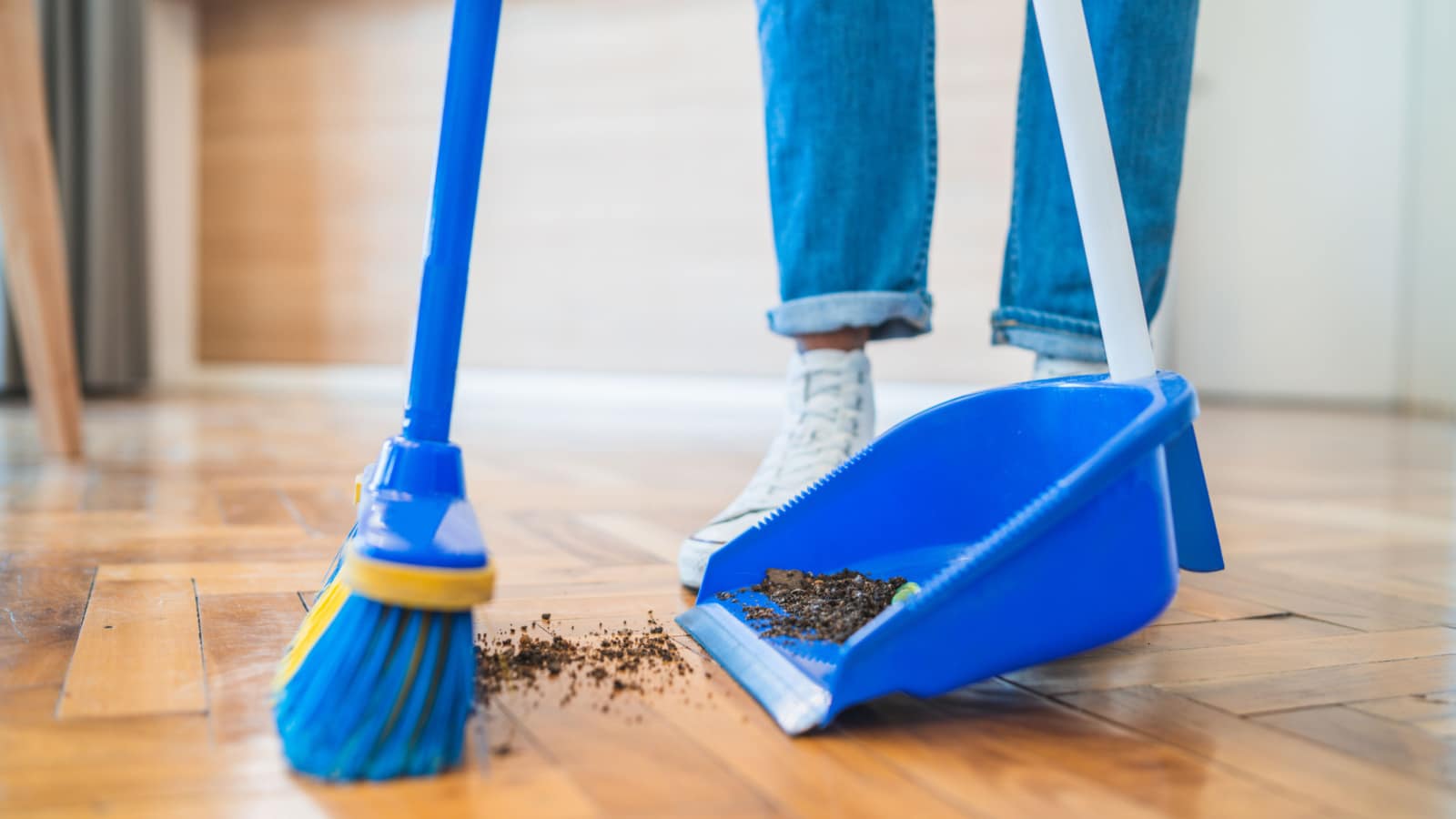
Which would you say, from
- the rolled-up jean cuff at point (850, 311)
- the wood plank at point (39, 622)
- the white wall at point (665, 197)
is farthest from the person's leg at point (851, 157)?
the white wall at point (665, 197)

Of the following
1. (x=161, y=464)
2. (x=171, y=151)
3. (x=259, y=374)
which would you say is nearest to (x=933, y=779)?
(x=161, y=464)

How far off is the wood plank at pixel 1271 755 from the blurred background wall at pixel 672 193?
191cm

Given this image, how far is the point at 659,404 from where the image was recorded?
2436mm

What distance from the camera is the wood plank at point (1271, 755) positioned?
0.35 metres

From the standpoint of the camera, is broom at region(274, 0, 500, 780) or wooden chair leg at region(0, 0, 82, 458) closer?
broom at region(274, 0, 500, 780)

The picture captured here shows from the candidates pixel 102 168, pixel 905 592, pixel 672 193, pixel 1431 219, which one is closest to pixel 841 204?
pixel 905 592

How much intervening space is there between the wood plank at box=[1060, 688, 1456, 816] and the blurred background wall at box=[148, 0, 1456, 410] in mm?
1914

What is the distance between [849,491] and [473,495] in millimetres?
546

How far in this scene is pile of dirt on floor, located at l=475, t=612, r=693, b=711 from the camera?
444 millimetres

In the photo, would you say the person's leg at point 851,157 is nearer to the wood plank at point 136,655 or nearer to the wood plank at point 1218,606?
the wood plank at point 1218,606

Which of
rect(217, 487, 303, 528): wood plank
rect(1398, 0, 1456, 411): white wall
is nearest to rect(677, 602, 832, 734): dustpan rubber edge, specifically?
rect(217, 487, 303, 528): wood plank

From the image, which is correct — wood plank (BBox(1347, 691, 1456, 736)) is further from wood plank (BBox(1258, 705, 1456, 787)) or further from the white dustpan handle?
the white dustpan handle

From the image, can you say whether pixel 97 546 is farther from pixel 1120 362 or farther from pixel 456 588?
pixel 1120 362

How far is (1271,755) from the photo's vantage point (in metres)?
0.39
